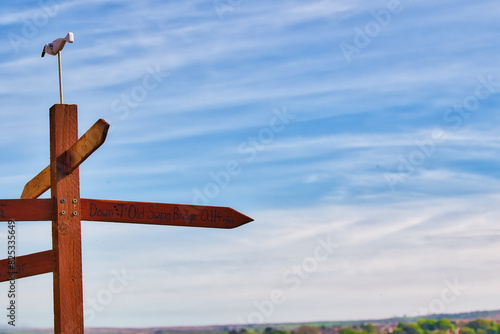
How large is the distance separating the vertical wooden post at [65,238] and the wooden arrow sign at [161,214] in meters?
0.15

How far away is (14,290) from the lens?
572 cm

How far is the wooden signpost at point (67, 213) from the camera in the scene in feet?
18.0

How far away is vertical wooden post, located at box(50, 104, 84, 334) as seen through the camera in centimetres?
551

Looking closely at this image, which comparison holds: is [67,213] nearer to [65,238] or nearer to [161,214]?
[65,238]

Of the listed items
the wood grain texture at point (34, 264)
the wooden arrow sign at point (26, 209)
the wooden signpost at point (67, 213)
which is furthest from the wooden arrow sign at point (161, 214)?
the wood grain texture at point (34, 264)

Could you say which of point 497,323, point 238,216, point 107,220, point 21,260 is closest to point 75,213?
point 107,220

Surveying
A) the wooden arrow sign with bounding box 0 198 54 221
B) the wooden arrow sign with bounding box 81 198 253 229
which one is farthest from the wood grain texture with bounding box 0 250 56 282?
the wooden arrow sign with bounding box 81 198 253 229

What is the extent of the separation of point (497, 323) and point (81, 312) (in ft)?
13.4

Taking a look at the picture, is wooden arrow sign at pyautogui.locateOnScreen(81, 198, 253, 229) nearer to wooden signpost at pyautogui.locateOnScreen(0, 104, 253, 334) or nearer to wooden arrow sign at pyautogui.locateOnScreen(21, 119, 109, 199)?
wooden signpost at pyautogui.locateOnScreen(0, 104, 253, 334)

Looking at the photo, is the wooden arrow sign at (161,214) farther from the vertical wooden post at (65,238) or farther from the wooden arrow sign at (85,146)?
the wooden arrow sign at (85,146)

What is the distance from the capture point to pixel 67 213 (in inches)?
221

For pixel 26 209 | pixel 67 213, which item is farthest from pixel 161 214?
pixel 26 209

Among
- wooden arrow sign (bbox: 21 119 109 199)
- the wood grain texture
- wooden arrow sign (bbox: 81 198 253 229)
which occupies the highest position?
wooden arrow sign (bbox: 21 119 109 199)

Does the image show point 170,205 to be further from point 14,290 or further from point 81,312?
point 14,290
